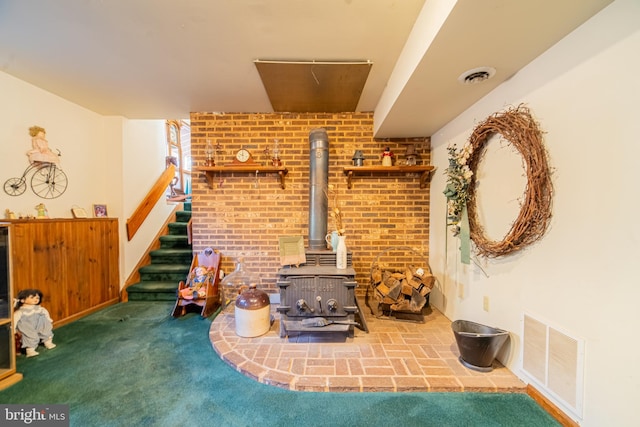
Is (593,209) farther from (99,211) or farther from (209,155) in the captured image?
(99,211)

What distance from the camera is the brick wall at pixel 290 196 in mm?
2977

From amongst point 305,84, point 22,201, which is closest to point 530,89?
point 305,84

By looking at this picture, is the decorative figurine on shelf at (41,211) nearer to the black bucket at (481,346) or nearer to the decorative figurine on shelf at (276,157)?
the decorative figurine on shelf at (276,157)

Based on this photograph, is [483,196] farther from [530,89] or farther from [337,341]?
[337,341]

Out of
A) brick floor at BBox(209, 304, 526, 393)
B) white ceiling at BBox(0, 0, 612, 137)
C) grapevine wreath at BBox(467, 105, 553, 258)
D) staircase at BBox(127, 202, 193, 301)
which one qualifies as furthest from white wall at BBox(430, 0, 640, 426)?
staircase at BBox(127, 202, 193, 301)

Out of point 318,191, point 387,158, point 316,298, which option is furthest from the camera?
point 387,158

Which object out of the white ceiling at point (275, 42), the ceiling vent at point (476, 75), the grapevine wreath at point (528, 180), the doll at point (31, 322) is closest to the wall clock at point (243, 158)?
the white ceiling at point (275, 42)

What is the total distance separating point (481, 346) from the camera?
5.42 feet

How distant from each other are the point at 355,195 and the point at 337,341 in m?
1.63

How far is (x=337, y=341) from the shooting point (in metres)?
2.10

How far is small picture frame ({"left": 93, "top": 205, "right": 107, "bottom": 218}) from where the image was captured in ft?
9.73

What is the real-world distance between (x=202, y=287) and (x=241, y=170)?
1.42 meters

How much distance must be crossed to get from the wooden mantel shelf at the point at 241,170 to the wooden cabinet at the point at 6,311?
1.58m

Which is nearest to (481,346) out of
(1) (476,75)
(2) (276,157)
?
(1) (476,75)
